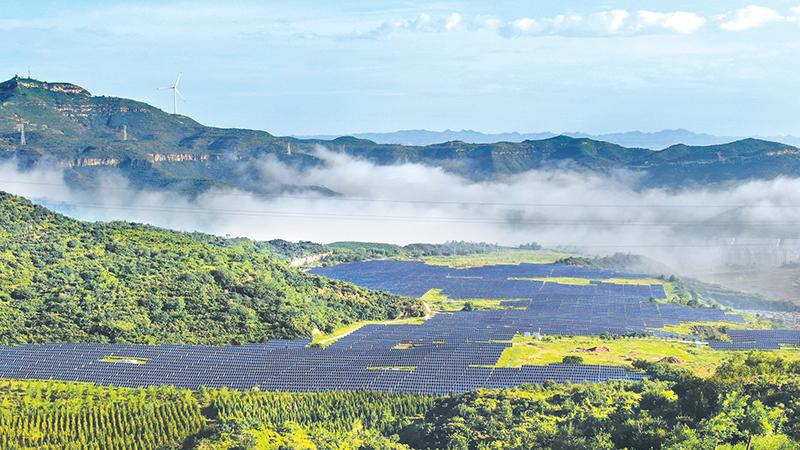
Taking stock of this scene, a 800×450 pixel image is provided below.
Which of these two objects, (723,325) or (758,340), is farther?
(723,325)

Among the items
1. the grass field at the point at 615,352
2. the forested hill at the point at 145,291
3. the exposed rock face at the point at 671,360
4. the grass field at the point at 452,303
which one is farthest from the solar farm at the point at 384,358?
the exposed rock face at the point at 671,360

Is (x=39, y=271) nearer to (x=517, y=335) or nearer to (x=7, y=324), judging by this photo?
(x=7, y=324)

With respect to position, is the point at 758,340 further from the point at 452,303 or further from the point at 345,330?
the point at 452,303

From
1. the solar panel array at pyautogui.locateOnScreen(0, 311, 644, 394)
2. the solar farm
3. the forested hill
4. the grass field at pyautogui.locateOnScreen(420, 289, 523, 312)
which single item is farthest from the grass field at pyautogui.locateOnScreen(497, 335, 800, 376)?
the grass field at pyautogui.locateOnScreen(420, 289, 523, 312)

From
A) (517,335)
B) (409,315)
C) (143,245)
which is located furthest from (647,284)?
(143,245)

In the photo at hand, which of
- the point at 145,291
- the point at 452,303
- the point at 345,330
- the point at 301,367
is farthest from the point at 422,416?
the point at 452,303

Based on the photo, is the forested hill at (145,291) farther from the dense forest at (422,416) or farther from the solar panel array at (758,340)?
the solar panel array at (758,340)
